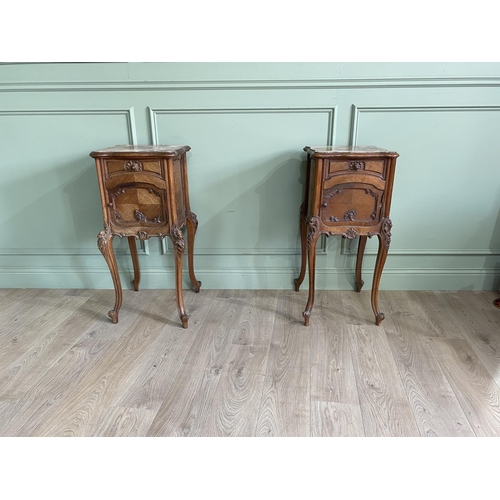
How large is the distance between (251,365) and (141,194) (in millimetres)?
933

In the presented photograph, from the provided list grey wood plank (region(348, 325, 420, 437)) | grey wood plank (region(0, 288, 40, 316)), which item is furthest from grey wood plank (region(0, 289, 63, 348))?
grey wood plank (region(348, 325, 420, 437))

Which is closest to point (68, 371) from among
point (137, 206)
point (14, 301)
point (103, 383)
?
point (103, 383)

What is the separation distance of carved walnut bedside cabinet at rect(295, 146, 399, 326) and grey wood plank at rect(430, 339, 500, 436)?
1.72 ft

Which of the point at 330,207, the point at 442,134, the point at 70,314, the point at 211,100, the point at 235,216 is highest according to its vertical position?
the point at 211,100

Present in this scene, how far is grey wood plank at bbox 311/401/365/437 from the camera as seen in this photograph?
50.3 inches

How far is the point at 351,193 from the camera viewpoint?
175cm

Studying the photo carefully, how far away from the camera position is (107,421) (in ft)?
4.39

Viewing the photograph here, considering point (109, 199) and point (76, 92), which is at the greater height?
point (76, 92)

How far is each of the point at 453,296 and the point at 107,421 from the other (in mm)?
Answer: 1953

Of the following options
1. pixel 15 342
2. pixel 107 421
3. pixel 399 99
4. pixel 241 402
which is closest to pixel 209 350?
pixel 241 402

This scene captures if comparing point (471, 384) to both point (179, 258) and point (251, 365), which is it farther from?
point (179, 258)

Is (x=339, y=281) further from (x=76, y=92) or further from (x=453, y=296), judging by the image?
(x=76, y=92)

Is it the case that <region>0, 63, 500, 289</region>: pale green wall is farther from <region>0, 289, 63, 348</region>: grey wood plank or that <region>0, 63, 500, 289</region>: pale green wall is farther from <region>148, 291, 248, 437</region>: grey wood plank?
<region>148, 291, 248, 437</region>: grey wood plank

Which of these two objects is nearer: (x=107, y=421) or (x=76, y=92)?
(x=107, y=421)
